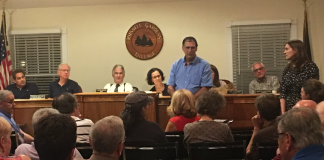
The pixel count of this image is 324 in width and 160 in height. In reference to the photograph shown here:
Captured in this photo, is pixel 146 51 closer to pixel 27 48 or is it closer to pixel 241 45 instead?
pixel 241 45

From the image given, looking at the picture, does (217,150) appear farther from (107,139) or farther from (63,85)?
(63,85)

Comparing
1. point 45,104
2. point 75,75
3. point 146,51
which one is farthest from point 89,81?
point 45,104

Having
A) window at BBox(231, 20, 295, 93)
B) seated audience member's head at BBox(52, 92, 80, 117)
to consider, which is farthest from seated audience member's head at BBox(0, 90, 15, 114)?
window at BBox(231, 20, 295, 93)

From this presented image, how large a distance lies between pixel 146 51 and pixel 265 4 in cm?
246

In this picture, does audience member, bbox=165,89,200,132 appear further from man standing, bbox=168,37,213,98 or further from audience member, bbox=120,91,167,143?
man standing, bbox=168,37,213,98

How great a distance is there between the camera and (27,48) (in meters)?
8.09

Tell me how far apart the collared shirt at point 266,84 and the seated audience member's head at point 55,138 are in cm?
546

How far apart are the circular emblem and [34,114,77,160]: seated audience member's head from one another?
6113 mm

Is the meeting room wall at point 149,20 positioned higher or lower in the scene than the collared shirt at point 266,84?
higher

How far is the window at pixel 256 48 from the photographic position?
741cm

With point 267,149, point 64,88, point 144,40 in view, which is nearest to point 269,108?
point 267,149

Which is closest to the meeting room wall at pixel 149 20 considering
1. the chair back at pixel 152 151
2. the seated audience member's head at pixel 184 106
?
the seated audience member's head at pixel 184 106

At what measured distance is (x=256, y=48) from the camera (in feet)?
24.6

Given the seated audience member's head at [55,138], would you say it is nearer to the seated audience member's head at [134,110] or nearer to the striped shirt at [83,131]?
the seated audience member's head at [134,110]
